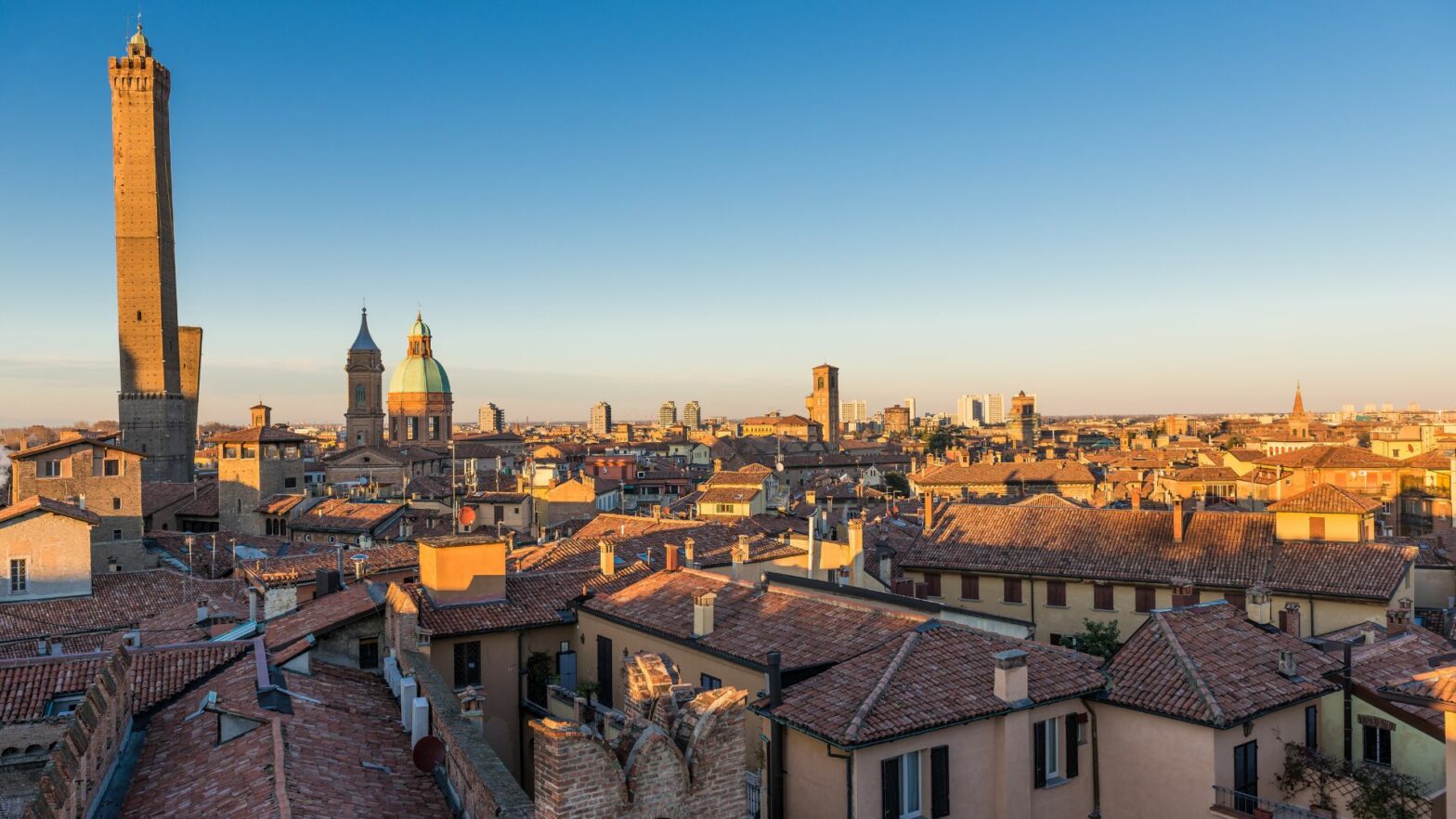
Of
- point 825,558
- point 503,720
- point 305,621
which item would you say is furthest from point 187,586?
point 825,558

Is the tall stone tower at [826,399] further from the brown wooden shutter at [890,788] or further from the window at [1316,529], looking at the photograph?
the brown wooden shutter at [890,788]

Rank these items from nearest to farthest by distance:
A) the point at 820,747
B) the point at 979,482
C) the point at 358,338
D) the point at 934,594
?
the point at 820,747, the point at 934,594, the point at 979,482, the point at 358,338

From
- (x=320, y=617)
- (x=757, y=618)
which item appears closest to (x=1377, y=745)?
(x=757, y=618)

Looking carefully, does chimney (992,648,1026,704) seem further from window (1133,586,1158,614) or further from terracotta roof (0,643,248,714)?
window (1133,586,1158,614)

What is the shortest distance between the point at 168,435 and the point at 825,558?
222 feet

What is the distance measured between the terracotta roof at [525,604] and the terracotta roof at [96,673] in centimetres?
320

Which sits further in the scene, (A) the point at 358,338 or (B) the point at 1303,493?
(A) the point at 358,338

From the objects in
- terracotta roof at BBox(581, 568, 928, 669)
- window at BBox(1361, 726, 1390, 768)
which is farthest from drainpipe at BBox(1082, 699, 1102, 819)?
window at BBox(1361, 726, 1390, 768)

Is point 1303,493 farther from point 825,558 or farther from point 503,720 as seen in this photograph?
point 503,720

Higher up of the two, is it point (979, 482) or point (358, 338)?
point (358, 338)

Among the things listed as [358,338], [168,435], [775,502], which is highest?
[358,338]

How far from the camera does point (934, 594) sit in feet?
95.8

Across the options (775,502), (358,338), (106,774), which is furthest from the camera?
(358,338)

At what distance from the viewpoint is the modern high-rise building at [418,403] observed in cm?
10562
